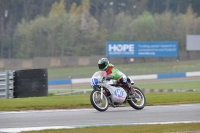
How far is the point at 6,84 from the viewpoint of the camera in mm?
22500

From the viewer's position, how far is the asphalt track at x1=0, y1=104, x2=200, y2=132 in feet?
39.5

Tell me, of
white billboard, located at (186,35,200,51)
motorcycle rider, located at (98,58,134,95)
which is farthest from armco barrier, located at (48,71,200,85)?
motorcycle rider, located at (98,58,134,95)

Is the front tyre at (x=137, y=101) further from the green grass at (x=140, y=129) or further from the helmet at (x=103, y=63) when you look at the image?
the green grass at (x=140, y=129)

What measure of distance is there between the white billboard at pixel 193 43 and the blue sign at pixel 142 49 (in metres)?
1.13

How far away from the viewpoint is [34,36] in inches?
2136

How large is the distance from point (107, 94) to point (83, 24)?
40579 mm

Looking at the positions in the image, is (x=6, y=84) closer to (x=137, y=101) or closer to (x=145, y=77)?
(x=137, y=101)

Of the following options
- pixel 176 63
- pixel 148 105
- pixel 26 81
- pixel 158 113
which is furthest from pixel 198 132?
pixel 176 63

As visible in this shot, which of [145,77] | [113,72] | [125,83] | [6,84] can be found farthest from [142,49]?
[113,72]

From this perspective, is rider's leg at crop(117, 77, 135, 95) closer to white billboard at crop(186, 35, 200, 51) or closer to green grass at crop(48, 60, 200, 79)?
green grass at crop(48, 60, 200, 79)

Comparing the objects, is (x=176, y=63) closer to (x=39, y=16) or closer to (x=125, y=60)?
(x=125, y=60)

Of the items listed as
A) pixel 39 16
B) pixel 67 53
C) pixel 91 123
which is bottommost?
pixel 91 123

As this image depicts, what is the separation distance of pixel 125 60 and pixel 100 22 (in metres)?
5.11

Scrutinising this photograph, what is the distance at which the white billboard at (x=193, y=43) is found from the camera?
51.1m
